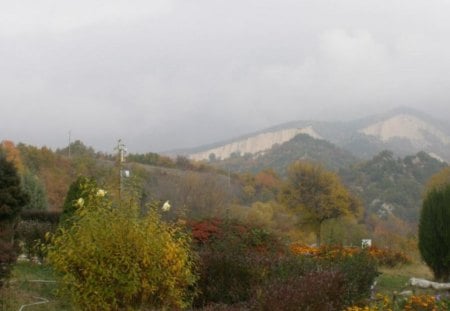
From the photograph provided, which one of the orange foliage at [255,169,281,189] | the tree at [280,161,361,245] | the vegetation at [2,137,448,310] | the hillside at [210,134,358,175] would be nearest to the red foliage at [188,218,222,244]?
the vegetation at [2,137,448,310]

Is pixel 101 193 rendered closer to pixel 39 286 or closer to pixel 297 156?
pixel 39 286

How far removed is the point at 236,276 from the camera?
926 centimetres

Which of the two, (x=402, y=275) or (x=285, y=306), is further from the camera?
(x=402, y=275)

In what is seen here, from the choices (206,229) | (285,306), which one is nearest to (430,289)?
(206,229)

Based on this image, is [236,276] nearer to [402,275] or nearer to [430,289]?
[430,289]

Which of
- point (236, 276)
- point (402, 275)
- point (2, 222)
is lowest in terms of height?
point (402, 275)

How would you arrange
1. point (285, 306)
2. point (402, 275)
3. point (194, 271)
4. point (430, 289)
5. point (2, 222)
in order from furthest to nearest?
point (402, 275)
point (430, 289)
point (2, 222)
point (194, 271)
point (285, 306)

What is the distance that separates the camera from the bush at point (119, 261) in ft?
26.6

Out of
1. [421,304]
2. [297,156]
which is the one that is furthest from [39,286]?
[297,156]

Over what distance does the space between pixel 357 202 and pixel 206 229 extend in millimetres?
32696

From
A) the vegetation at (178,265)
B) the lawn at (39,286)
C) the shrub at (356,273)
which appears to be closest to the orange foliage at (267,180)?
the vegetation at (178,265)

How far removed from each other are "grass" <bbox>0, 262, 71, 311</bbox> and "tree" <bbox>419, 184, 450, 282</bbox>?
8.45 m

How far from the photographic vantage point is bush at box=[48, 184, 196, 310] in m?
8.11

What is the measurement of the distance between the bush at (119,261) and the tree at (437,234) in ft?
25.0
